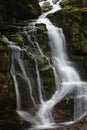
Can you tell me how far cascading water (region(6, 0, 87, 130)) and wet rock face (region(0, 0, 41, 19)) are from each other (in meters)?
2.36

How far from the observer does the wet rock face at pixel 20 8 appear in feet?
72.7

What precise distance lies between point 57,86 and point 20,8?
6.65 meters

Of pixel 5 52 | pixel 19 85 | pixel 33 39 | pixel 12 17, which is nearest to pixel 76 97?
pixel 19 85

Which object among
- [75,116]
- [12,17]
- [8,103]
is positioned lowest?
[75,116]

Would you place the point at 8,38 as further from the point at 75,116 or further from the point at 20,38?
the point at 75,116

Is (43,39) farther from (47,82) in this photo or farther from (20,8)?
(47,82)

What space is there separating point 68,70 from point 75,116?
3.97 metres

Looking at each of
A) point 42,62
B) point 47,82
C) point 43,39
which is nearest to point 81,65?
point 43,39

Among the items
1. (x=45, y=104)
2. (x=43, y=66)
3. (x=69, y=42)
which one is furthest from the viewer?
(x=69, y=42)

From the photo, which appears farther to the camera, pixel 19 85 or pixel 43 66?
pixel 43 66

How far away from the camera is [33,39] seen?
66.8 feet

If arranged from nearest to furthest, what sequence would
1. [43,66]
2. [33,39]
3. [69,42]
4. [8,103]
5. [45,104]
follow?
[8,103], [45,104], [43,66], [33,39], [69,42]

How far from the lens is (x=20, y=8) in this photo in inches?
885

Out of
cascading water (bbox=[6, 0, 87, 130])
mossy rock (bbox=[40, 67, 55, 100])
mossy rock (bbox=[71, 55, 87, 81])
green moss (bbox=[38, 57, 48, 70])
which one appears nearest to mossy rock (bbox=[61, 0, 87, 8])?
cascading water (bbox=[6, 0, 87, 130])
